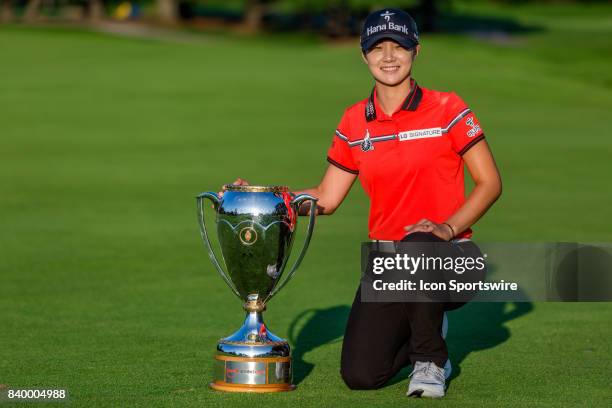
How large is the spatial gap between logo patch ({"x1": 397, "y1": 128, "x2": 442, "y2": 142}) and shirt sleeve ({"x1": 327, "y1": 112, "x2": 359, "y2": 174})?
404 millimetres

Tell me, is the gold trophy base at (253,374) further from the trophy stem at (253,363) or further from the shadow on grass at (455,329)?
the shadow on grass at (455,329)

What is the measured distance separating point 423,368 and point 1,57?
102 ft

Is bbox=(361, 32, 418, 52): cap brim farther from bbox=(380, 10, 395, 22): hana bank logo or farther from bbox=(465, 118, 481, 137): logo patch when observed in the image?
bbox=(465, 118, 481, 137): logo patch

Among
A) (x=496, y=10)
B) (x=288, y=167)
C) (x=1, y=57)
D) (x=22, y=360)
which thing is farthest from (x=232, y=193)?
(x=496, y=10)

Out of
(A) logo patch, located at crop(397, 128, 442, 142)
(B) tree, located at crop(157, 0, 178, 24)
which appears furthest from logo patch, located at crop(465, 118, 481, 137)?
(B) tree, located at crop(157, 0, 178, 24)

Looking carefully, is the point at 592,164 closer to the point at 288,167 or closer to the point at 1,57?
the point at 288,167

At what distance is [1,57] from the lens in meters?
35.5

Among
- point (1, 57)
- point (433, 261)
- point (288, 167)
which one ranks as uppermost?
point (1, 57)

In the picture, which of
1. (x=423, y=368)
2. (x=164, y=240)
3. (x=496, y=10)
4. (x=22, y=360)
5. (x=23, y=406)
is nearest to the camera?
(x=23, y=406)

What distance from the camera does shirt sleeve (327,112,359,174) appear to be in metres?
6.81

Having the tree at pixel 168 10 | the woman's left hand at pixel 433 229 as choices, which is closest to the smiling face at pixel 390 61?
the woman's left hand at pixel 433 229

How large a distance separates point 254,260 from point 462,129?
3.99 feet

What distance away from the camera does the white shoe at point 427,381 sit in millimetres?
6152

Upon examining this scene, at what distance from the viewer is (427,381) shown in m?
6.17
